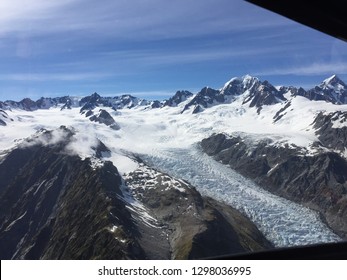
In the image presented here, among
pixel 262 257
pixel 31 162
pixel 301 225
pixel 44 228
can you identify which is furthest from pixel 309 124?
pixel 262 257

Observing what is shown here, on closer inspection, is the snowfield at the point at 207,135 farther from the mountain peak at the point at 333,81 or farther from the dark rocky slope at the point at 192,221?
the mountain peak at the point at 333,81

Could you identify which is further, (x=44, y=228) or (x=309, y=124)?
(x=309, y=124)

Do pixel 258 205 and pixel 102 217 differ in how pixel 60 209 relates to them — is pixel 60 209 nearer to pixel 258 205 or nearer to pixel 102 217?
pixel 102 217

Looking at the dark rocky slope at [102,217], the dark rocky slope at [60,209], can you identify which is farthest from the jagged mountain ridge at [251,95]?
the dark rocky slope at [102,217]
